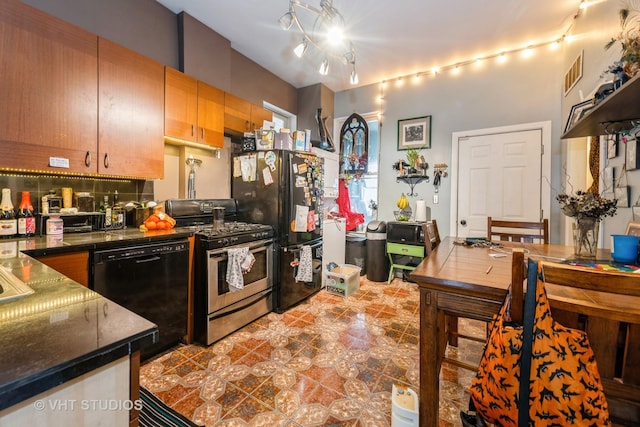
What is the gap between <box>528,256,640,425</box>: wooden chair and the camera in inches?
28.8

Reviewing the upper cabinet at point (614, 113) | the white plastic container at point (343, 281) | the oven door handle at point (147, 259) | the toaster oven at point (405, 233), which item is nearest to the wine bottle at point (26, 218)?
the oven door handle at point (147, 259)

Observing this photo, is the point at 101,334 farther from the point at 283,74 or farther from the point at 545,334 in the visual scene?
the point at 283,74

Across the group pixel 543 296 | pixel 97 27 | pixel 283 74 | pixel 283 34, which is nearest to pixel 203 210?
pixel 97 27

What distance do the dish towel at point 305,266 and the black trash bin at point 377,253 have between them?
1.19 meters

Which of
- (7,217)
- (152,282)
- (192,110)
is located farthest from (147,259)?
(192,110)

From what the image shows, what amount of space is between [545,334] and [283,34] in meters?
3.36

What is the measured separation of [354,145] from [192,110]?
259 centimetres

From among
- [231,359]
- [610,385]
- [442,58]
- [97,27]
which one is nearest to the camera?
[610,385]

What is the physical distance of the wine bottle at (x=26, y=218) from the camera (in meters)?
1.72

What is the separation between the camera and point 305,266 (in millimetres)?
2918

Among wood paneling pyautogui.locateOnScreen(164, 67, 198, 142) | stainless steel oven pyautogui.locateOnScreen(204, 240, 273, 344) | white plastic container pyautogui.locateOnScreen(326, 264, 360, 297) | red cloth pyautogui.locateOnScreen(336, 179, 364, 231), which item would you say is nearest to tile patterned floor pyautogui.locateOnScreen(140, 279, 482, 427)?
stainless steel oven pyautogui.locateOnScreen(204, 240, 273, 344)

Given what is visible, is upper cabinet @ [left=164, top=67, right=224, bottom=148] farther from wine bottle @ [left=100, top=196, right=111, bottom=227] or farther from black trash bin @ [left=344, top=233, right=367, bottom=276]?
black trash bin @ [left=344, top=233, right=367, bottom=276]

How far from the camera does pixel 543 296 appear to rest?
756mm

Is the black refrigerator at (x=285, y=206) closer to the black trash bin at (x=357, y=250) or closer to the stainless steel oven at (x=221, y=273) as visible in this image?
the stainless steel oven at (x=221, y=273)
